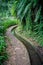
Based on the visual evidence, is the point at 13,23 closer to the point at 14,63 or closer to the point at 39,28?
the point at 39,28

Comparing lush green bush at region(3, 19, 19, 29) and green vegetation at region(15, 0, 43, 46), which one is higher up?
green vegetation at region(15, 0, 43, 46)

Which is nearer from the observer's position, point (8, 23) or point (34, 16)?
point (34, 16)

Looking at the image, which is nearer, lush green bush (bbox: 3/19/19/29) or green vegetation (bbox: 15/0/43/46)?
green vegetation (bbox: 15/0/43/46)

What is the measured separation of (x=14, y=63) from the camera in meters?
6.27

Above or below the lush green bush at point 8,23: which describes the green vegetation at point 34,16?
above

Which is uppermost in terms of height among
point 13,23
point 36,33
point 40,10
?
point 40,10

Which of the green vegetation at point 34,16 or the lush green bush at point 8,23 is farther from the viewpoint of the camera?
the lush green bush at point 8,23

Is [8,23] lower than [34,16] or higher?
lower

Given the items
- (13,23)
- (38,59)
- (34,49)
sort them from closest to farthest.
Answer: (38,59) → (34,49) → (13,23)

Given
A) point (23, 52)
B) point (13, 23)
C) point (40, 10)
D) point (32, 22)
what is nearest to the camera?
point (23, 52)

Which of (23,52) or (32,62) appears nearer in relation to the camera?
(32,62)

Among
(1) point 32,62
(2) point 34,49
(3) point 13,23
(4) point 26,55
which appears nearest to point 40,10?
(2) point 34,49

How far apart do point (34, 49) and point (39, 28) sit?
111 inches

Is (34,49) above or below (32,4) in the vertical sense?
below
